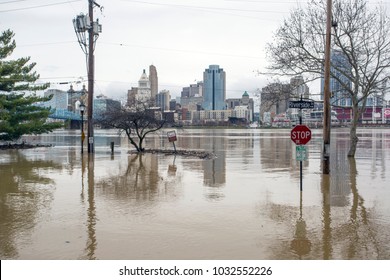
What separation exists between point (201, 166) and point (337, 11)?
11.6 m

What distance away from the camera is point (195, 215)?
31.2ft

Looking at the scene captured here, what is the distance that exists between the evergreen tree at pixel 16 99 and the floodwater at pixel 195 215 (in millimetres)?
18665

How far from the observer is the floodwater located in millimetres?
6988

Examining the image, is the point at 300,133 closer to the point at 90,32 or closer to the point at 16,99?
the point at 90,32

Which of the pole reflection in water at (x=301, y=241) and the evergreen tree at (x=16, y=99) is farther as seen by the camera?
the evergreen tree at (x=16, y=99)

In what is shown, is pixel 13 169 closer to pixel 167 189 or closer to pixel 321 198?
pixel 167 189

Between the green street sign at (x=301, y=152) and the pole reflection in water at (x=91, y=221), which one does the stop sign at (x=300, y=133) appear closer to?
the green street sign at (x=301, y=152)

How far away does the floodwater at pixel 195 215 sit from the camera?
699 centimetres

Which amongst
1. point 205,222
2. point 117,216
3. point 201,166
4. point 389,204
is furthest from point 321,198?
point 201,166

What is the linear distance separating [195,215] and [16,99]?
3013 cm

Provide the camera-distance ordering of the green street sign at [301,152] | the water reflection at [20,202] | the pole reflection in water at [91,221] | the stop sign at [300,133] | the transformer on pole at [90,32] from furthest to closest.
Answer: the transformer on pole at [90,32]
the green street sign at [301,152]
the stop sign at [300,133]
the water reflection at [20,202]
the pole reflection in water at [91,221]

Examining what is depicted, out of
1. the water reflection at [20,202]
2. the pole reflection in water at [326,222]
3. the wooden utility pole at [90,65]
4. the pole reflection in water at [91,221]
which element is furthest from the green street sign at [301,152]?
the wooden utility pole at [90,65]

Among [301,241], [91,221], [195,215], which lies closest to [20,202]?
[91,221]

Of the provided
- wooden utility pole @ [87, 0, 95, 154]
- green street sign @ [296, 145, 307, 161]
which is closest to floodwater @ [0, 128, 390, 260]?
green street sign @ [296, 145, 307, 161]
